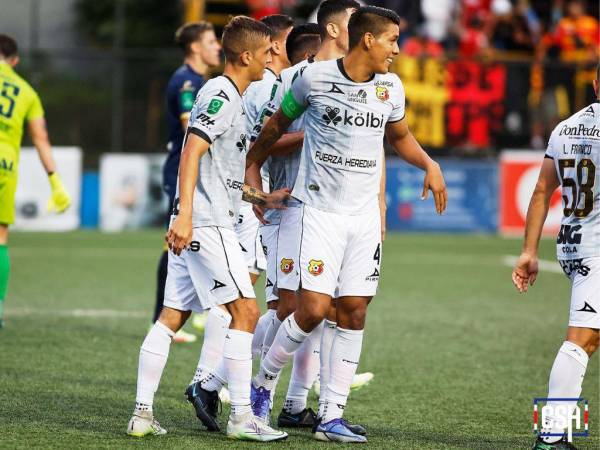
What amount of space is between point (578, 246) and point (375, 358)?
3.42 meters

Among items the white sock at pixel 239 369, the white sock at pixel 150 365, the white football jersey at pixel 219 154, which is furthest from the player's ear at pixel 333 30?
the white sock at pixel 150 365

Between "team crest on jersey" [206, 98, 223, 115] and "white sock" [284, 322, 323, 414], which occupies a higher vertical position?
"team crest on jersey" [206, 98, 223, 115]

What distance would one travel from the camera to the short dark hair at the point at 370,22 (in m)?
5.80

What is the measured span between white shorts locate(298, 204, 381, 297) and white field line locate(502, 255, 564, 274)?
10.00 m

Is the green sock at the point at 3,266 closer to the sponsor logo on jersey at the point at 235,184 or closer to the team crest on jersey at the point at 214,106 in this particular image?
the sponsor logo on jersey at the point at 235,184

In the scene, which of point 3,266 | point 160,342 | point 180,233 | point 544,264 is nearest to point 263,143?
point 180,233

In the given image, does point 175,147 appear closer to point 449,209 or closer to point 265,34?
point 265,34

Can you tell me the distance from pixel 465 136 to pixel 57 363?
45.1 ft

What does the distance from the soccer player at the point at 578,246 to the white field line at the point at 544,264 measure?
1013 centimetres

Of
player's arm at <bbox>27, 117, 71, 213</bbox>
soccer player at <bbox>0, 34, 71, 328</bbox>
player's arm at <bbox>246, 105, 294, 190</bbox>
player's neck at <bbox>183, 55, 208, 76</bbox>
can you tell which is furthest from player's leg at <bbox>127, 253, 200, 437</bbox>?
player's neck at <bbox>183, 55, 208, 76</bbox>

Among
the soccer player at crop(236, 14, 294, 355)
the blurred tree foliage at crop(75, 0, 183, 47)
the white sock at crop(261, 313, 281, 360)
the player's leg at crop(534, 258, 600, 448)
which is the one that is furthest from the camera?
the blurred tree foliage at crop(75, 0, 183, 47)

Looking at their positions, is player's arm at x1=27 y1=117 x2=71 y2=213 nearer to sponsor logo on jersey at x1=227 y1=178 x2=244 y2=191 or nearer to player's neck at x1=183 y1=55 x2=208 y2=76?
player's neck at x1=183 y1=55 x2=208 y2=76

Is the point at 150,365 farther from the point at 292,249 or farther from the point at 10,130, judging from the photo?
the point at 10,130

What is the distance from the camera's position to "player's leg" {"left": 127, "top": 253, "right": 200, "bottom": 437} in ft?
18.8
